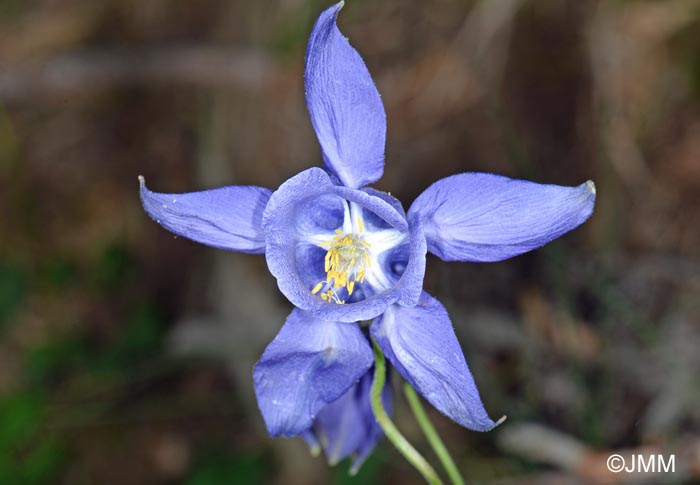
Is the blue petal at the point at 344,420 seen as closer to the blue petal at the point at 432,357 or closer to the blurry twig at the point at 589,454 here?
the blue petal at the point at 432,357

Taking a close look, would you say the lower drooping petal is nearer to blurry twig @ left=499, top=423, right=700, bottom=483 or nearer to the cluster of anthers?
the cluster of anthers

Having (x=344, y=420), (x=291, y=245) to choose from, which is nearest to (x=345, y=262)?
(x=291, y=245)

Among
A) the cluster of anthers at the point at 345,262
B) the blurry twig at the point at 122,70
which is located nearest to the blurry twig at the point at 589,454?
the cluster of anthers at the point at 345,262

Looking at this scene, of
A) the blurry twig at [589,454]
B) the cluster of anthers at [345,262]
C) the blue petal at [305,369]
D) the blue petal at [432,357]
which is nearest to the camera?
the blue petal at [432,357]

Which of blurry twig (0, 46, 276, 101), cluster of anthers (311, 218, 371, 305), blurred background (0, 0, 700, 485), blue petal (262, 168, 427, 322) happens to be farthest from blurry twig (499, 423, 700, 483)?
blurry twig (0, 46, 276, 101)

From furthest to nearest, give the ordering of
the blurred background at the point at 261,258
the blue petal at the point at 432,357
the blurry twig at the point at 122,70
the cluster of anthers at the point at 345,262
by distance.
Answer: the blurry twig at the point at 122,70 < the blurred background at the point at 261,258 < the cluster of anthers at the point at 345,262 < the blue petal at the point at 432,357

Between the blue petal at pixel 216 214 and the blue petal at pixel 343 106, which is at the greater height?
the blue petal at pixel 343 106

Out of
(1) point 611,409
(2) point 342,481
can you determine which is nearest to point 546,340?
(1) point 611,409
